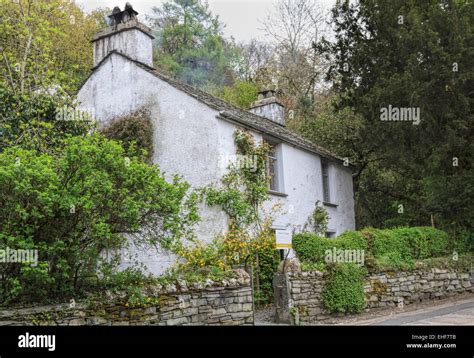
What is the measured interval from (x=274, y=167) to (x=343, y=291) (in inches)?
257

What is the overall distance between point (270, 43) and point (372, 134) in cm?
1033

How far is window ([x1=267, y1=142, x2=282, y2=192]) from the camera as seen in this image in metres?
18.4

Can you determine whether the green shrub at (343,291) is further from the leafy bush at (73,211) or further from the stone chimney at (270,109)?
the stone chimney at (270,109)

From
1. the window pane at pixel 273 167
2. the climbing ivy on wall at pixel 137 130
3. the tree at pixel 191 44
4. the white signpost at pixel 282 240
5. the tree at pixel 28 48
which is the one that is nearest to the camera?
the white signpost at pixel 282 240

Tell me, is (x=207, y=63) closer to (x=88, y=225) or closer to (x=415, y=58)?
(x=415, y=58)

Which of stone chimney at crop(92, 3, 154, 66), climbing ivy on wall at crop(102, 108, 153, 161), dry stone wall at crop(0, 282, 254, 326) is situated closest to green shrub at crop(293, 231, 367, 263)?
dry stone wall at crop(0, 282, 254, 326)

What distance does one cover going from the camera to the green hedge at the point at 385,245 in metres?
15.2

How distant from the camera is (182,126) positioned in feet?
54.3

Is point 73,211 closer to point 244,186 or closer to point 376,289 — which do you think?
point 244,186

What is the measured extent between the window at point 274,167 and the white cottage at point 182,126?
37mm

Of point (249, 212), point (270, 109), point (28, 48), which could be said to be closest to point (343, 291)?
point (249, 212)

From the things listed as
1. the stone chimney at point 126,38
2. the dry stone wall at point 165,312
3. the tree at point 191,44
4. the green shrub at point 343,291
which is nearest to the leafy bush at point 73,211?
the dry stone wall at point 165,312
